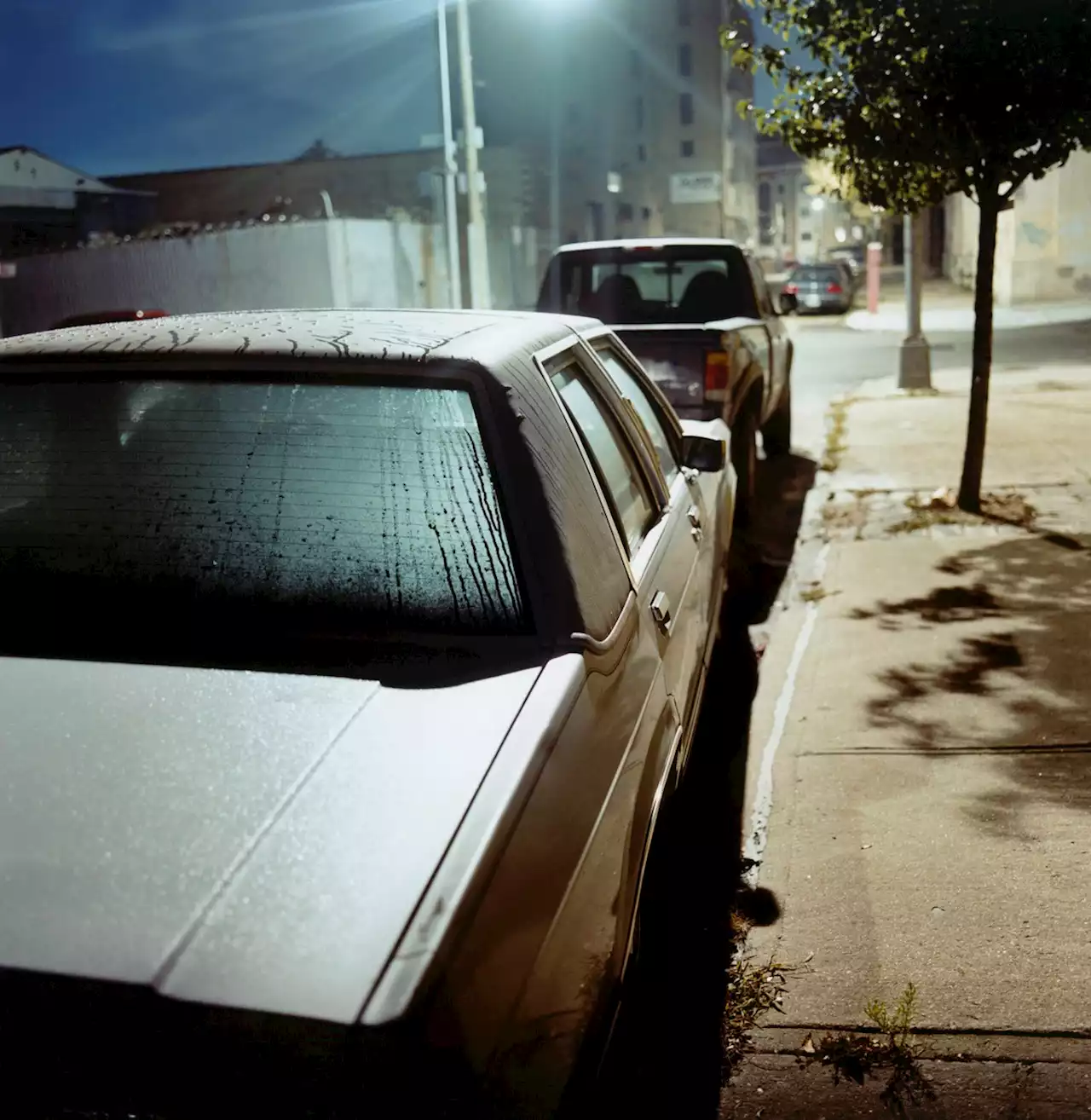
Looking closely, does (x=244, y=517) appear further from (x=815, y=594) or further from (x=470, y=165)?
(x=470, y=165)

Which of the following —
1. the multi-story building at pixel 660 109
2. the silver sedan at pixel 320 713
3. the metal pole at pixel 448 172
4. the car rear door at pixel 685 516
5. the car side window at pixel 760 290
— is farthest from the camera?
the multi-story building at pixel 660 109

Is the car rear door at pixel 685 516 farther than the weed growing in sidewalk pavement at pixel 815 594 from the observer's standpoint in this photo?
No

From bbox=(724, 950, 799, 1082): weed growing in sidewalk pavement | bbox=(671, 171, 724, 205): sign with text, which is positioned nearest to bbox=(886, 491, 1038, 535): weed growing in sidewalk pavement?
bbox=(724, 950, 799, 1082): weed growing in sidewalk pavement

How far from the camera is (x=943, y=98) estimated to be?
7473 mm

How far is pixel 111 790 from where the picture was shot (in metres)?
→ 1.92

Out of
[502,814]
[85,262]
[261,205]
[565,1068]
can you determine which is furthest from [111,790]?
[261,205]

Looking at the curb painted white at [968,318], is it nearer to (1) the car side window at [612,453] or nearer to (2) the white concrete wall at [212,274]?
(2) the white concrete wall at [212,274]

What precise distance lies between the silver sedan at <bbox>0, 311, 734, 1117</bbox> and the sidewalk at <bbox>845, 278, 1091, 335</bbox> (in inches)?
907

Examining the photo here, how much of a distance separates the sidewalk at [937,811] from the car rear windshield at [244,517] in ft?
4.71

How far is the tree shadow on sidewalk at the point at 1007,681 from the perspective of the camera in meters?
4.32

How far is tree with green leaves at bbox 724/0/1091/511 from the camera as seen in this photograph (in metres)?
7.14

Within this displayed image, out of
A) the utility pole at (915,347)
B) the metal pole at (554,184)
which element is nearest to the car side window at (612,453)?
the utility pole at (915,347)

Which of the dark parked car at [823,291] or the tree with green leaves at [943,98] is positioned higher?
the tree with green leaves at [943,98]

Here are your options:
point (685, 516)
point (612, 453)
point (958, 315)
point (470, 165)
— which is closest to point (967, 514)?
point (685, 516)
